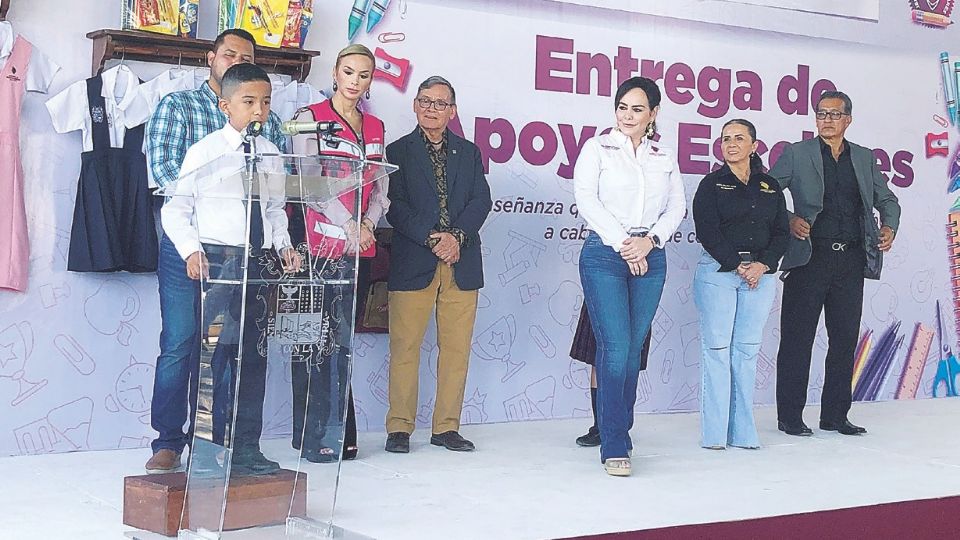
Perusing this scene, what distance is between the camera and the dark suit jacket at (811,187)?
5344mm

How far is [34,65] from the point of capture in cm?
448

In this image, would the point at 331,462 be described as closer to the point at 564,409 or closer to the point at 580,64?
the point at 564,409

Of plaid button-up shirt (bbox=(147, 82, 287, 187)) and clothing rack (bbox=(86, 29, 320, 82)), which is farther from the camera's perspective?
clothing rack (bbox=(86, 29, 320, 82))

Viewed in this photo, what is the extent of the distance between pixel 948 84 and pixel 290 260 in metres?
4.93

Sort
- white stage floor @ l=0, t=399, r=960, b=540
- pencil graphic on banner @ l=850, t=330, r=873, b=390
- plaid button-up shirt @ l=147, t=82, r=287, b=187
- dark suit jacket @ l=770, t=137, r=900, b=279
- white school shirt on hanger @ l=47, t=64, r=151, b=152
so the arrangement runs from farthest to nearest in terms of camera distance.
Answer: pencil graphic on banner @ l=850, t=330, r=873, b=390
dark suit jacket @ l=770, t=137, r=900, b=279
white school shirt on hanger @ l=47, t=64, r=151, b=152
plaid button-up shirt @ l=147, t=82, r=287, b=187
white stage floor @ l=0, t=399, r=960, b=540

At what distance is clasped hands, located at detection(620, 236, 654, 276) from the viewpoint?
4.38m

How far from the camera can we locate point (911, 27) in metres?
6.75

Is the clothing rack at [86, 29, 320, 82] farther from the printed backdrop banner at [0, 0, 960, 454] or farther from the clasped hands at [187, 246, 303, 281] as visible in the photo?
the clasped hands at [187, 246, 303, 281]

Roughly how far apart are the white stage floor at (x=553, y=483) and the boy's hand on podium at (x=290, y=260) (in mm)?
822

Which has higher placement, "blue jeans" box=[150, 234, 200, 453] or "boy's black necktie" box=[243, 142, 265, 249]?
"boy's black necktie" box=[243, 142, 265, 249]

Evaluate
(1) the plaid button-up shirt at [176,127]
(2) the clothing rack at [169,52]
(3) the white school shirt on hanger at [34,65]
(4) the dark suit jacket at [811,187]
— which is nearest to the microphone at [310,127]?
(1) the plaid button-up shirt at [176,127]

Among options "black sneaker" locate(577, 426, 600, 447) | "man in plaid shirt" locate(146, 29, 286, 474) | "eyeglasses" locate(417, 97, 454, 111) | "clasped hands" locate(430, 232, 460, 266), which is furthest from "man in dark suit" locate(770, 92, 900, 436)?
"man in plaid shirt" locate(146, 29, 286, 474)

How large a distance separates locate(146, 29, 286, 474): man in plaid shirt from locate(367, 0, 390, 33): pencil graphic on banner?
3.35ft

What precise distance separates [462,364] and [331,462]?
5.53 feet
